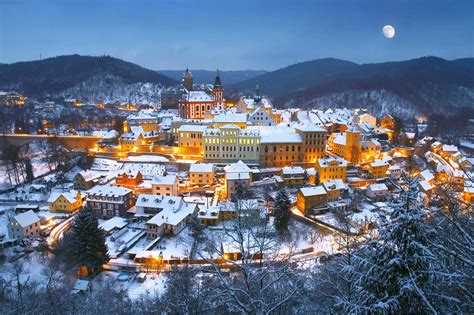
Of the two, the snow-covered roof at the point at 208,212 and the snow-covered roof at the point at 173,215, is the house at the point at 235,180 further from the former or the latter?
the snow-covered roof at the point at 173,215

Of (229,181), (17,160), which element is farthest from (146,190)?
(17,160)

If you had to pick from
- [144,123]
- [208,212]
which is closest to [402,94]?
[144,123]

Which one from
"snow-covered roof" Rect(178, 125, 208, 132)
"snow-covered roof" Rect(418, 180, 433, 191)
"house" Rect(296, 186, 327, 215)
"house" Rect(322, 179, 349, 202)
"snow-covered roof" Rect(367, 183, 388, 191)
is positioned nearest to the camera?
"house" Rect(296, 186, 327, 215)

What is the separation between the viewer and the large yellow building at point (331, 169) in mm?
39969

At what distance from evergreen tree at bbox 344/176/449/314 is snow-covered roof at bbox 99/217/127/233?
28.6 metres

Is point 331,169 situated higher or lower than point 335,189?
higher

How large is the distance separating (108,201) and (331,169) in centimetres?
2447

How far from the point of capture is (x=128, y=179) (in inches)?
1550

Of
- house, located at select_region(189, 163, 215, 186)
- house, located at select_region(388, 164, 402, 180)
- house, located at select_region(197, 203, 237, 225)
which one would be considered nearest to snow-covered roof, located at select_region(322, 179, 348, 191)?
house, located at select_region(388, 164, 402, 180)

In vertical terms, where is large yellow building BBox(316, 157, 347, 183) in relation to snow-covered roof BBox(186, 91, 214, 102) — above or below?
below

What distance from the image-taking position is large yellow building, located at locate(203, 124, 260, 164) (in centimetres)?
4481

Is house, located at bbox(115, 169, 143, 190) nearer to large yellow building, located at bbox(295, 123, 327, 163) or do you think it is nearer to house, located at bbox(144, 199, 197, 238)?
house, located at bbox(144, 199, 197, 238)

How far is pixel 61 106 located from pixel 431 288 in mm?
117239

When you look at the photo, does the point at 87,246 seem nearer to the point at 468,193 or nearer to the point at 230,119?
the point at 230,119
